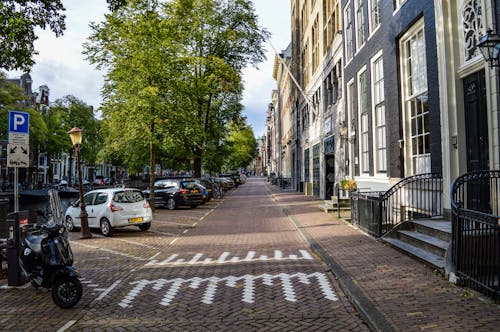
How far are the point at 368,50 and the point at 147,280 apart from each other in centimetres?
1262

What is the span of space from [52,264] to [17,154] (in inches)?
131

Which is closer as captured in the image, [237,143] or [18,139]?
[18,139]

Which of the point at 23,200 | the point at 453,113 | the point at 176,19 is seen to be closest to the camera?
the point at 453,113

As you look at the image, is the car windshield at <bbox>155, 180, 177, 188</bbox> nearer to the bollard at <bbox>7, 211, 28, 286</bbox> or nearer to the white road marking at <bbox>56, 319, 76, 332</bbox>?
the bollard at <bbox>7, 211, 28, 286</bbox>

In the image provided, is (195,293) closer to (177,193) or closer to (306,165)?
(177,193)

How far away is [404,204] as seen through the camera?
39.9 ft

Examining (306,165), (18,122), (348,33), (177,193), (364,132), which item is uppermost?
(348,33)

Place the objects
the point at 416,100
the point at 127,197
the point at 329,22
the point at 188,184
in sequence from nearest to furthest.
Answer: the point at 416,100, the point at 127,197, the point at 188,184, the point at 329,22

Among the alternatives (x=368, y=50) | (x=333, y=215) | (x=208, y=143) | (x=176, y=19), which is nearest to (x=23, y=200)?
(x=208, y=143)

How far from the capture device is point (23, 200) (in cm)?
2938

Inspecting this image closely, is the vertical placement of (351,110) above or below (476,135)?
above

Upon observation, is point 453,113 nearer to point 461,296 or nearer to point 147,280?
point 461,296

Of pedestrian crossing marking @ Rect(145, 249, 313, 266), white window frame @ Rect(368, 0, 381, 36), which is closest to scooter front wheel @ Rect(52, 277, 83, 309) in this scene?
pedestrian crossing marking @ Rect(145, 249, 313, 266)

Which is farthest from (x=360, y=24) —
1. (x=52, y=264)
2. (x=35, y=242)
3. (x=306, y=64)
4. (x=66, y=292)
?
(x=306, y=64)
